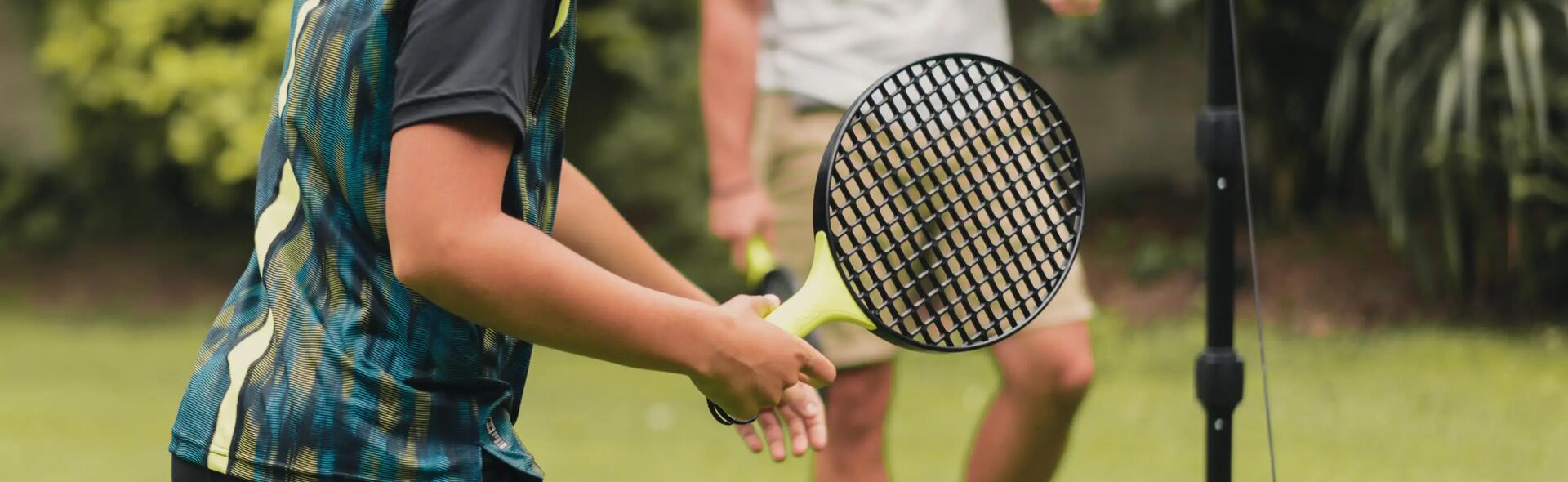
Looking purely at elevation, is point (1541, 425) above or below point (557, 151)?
below

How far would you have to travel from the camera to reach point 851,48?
3074mm

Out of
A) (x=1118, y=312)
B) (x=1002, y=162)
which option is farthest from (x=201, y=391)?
(x=1118, y=312)

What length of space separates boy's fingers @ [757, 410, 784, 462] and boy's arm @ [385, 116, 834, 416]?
403mm

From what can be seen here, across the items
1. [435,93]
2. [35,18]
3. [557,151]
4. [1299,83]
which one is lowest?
[1299,83]

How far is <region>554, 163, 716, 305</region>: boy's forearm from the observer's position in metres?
2.05

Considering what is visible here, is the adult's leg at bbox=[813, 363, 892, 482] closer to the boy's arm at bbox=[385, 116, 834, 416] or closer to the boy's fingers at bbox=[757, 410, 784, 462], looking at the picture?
the boy's fingers at bbox=[757, 410, 784, 462]

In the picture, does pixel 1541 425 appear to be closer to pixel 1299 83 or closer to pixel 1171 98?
pixel 1299 83

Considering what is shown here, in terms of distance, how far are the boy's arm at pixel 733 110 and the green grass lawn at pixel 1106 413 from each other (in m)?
1.82

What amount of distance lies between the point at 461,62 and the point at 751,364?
1.27 feet

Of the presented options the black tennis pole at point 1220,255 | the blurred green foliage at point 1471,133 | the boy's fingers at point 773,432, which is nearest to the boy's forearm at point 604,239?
the boy's fingers at point 773,432

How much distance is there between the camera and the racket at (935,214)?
1767 mm

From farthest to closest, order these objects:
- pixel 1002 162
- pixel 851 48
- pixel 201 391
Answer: pixel 851 48 < pixel 1002 162 < pixel 201 391

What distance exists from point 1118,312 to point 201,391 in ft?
19.9

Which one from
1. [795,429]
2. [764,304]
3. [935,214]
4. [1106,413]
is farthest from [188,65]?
[764,304]
